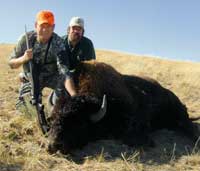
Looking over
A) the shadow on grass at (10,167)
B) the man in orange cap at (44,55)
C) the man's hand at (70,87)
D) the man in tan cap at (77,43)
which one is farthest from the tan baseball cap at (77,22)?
the shadow on grass at (10,167)

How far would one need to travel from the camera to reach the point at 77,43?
28.8 ft

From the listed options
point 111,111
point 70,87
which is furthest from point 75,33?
point 111,111

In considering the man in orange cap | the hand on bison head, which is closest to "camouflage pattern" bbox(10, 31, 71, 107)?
the man in orange cap

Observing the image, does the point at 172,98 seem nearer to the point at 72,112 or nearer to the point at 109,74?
the point at 109,74

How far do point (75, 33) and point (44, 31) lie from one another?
1315 mm

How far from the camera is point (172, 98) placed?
8.59m

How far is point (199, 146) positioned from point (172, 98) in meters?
1.33

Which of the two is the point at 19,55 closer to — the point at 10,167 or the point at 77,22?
the point at 77,22

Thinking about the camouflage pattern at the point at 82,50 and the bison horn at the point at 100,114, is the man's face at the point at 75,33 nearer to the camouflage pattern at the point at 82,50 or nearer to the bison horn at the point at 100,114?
the camouflage pattern at the point at 82,50

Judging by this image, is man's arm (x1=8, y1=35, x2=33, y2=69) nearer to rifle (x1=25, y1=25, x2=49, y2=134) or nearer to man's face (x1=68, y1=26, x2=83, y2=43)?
rifle (x1=25, y1=25, x2=49, y2=134)

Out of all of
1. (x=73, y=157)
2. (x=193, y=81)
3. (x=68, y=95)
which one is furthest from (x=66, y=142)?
(x=193, y=81)

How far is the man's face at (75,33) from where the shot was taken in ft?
28.1

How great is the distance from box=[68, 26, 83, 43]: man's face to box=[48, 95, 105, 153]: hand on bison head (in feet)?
6.93

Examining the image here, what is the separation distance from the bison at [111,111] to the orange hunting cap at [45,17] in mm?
913
